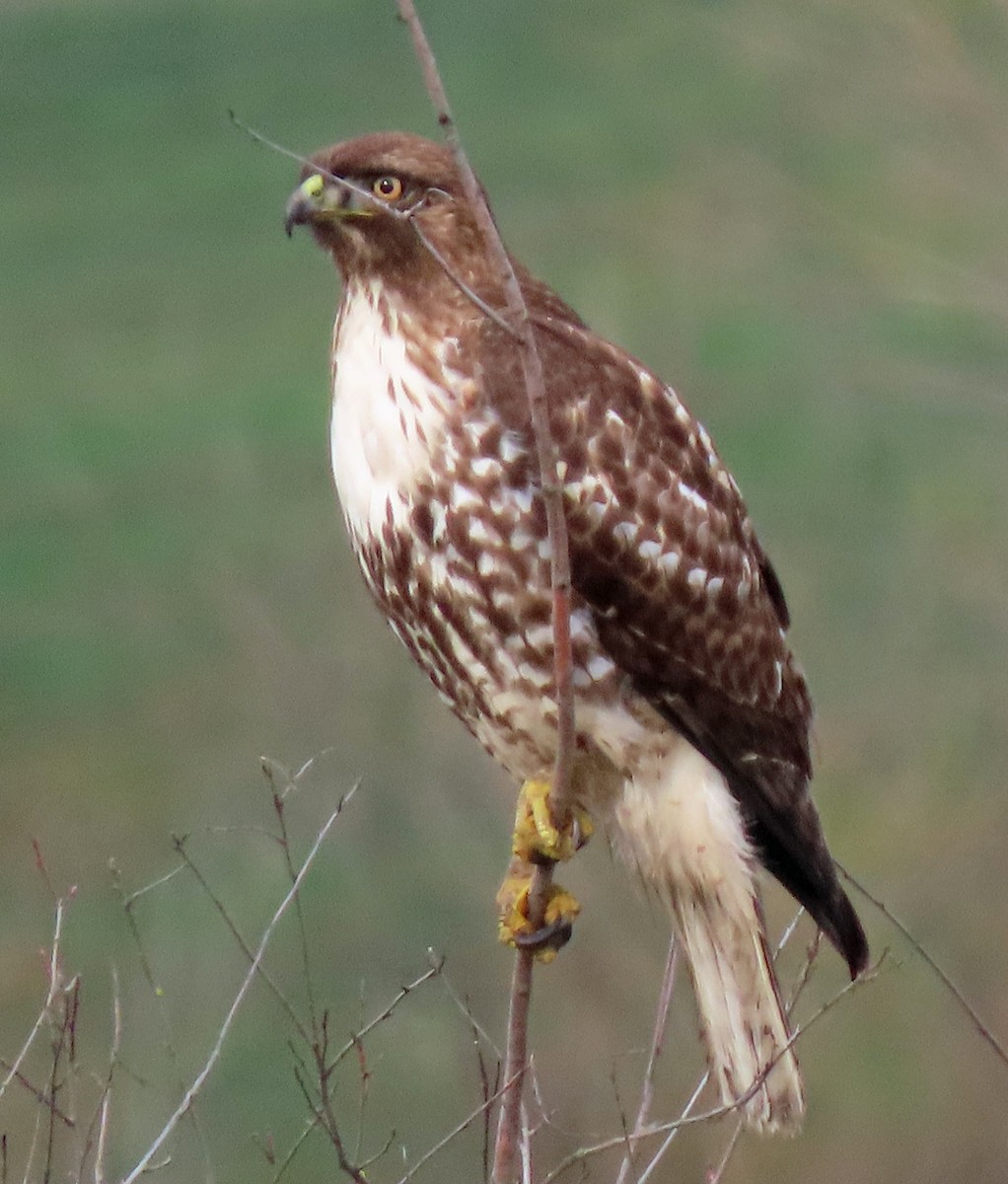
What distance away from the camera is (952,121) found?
4.54 metres

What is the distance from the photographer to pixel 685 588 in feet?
8.61

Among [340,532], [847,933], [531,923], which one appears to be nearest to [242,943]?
[531,923]

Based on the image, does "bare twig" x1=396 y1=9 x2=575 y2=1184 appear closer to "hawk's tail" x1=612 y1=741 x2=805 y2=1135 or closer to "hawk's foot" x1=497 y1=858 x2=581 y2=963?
"hawk's foot" x1=497 y1=858 x2=581 y2=963

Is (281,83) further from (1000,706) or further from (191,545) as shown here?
(1000,706)

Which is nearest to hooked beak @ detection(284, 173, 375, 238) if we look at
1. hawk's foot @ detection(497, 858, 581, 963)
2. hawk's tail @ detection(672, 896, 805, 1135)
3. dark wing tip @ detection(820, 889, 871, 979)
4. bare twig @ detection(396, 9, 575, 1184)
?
bare twig @ detection(396, 9, 575, 1184)

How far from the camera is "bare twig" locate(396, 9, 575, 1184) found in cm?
168

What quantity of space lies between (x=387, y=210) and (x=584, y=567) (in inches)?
20.7

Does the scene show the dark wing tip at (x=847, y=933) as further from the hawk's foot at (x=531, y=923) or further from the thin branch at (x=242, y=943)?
the thin branch at (x=242, y=943)

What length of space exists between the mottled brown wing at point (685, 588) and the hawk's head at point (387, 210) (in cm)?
17

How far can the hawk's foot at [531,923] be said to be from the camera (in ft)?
8.65

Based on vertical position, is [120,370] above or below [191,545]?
above

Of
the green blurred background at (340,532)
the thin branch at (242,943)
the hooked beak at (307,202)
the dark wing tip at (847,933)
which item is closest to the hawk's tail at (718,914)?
the dark wing tip at (847,933)

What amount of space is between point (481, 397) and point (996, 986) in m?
2.45

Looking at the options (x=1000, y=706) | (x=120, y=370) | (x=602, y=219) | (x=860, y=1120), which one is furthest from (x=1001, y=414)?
(x=120, y=370)
